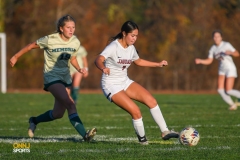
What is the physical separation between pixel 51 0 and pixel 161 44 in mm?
8274

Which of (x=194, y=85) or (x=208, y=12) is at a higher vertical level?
(x=208, y=12)

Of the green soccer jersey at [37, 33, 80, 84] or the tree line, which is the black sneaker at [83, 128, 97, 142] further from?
the tree line

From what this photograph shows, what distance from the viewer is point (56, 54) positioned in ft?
30.0

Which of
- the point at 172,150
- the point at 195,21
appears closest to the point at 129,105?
the point at 172,150

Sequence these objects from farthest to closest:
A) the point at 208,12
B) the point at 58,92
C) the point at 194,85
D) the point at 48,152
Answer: the point at 208,12
the point at 194,85
the point at 58,92
the point at 48,152

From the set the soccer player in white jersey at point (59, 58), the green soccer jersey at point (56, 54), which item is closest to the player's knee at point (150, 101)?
the soccer player in white jersey at point (59, 58)

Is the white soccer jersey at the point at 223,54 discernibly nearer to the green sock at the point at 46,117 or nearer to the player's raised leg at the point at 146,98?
the green sock at the point at 46,117

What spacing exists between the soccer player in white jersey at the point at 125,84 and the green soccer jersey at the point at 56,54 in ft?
3.12

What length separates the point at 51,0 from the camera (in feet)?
135

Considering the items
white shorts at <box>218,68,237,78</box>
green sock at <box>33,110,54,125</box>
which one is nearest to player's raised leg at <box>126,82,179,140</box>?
green sock at <box>33,110,54,125</box>

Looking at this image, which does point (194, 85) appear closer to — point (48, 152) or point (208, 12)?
point (208, 12)

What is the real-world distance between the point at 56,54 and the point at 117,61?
1.28 metres

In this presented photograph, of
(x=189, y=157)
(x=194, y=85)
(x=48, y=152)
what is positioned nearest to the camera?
(x=189, y=157)

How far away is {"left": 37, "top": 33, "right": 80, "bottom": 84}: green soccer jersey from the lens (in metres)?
9.11
